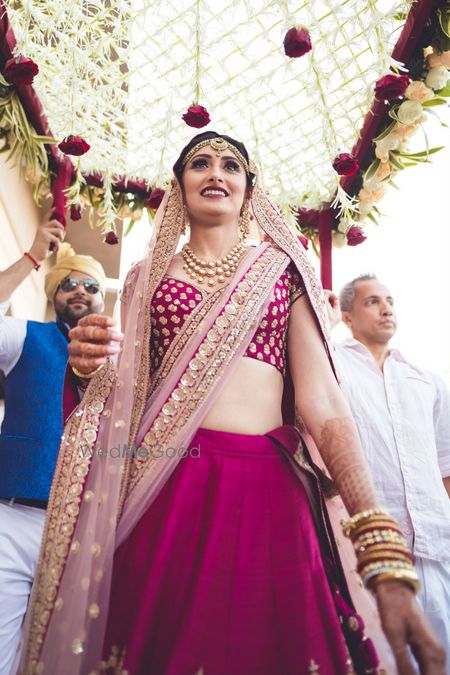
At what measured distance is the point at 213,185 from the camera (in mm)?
1712

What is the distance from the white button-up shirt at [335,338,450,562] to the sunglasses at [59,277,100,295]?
4.01ft

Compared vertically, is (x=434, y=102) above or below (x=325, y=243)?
above

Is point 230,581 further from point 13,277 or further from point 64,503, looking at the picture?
point 13,277

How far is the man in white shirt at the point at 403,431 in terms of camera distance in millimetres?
2266

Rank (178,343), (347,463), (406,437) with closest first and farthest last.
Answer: (347,463), (178,343), (406,437)

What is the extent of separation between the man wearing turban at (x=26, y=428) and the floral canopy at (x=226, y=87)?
23.0 inches

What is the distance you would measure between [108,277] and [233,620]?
5350 mm

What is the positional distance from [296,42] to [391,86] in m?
0.49

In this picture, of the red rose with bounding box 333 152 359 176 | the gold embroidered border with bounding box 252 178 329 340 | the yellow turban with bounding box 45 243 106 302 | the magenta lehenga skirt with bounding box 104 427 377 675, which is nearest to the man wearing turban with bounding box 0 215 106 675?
the yellow turban with bounding box 45 243 106 302

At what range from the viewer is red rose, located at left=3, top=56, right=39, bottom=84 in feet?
7.63

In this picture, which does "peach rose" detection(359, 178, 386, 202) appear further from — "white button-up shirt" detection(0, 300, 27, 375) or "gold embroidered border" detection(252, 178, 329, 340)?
"white button-up shirt" detection(0, 300, 27, 375)

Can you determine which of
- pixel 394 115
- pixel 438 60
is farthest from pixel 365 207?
pixel 438 60

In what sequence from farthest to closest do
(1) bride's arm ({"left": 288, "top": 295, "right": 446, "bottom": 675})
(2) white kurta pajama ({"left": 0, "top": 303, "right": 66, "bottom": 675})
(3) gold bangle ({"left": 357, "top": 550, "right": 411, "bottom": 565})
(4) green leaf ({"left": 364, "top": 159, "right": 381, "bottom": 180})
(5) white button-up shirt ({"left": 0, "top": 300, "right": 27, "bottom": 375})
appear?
(4) green leaf ({"left": 364, "top": 159, "right": 381, "bottom": 180})
(5) white button-up shirt ({"left": 0, "top": 300, "right": 27, "bottom": 375})
(2) white kurta pajama ({"left": 0, "top": 303, "right": 66, "bottom": 675})
(3) gold bangle ({"left": 357, "top": 550, "right": 411, "bottom": 565})
(1) bride's arm ({"left": 288, "top": 295, "right": 446, "bottom": 675})

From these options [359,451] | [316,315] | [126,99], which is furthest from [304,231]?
[359,451]
